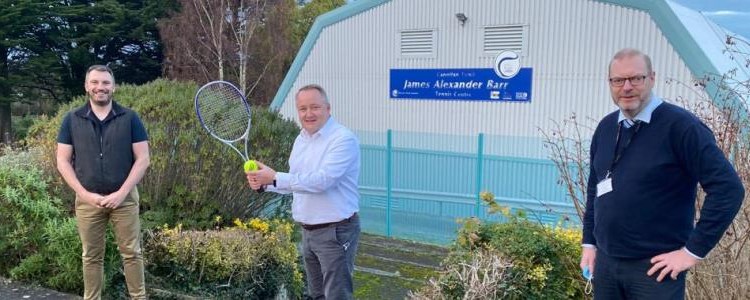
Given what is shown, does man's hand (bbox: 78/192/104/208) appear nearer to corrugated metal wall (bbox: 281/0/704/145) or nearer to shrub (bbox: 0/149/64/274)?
shrub (bbox: 0/149/64/274)

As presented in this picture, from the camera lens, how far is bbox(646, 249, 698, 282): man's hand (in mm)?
2531

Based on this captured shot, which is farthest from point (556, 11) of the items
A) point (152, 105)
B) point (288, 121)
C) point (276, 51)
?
point (276, 51)

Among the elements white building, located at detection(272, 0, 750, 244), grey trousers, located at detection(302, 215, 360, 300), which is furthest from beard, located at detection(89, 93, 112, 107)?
white building, located at detection(272, 0, 750, 244)

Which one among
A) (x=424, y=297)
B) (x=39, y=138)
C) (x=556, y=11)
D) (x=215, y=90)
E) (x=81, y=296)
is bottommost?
(x=81, y=296)

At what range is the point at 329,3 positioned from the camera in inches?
1307

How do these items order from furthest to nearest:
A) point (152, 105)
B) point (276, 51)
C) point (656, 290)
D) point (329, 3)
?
point (329, 3)
point (276, 51)
point (152, 105)
point (656, 290)

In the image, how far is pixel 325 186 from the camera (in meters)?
3.67

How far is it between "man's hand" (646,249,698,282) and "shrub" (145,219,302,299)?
11.6 feet

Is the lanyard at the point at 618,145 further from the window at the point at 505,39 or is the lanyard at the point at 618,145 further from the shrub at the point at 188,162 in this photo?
the window at the point at 505,39

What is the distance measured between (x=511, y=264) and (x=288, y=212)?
10.8 feet

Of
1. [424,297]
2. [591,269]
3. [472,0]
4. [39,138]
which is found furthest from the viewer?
[472,0]

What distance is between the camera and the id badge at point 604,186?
9.19ft

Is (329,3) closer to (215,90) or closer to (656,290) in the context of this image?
(215,90)

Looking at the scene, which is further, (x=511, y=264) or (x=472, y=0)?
(x=472, y=0)
